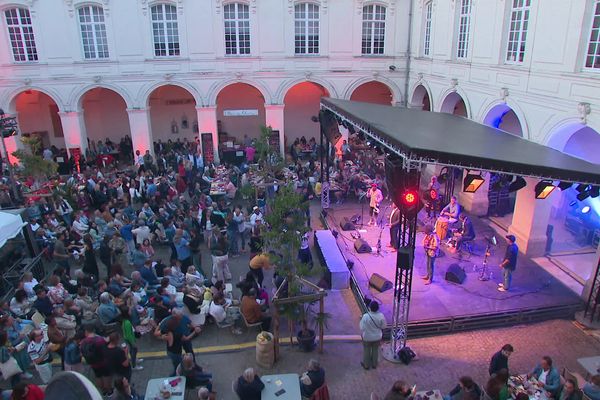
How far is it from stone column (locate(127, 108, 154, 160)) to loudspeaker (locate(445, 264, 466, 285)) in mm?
16386

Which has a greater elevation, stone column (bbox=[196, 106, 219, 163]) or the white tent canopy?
Result: stone column (bbox=[196, 106, 219, 163])

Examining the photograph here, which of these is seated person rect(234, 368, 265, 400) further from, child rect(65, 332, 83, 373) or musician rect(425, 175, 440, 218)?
musician rect(425, 175, 440, 218)

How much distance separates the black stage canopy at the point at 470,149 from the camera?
A: 8.13 m

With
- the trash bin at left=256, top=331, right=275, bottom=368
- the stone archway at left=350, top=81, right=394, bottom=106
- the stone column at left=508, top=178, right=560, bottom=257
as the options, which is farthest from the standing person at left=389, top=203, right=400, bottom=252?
the stone archway at left=350, top=81, right=394, bottom=106

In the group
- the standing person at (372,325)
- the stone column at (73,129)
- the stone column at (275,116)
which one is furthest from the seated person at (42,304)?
the stone column at (275,116)

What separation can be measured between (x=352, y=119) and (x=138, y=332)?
7.32m

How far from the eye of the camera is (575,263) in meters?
12.9

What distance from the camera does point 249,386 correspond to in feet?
23.6

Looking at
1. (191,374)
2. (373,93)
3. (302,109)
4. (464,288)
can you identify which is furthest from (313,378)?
(373,93)

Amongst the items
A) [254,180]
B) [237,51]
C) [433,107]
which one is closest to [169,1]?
[237,51]

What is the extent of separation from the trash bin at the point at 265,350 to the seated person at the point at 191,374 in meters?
1.15

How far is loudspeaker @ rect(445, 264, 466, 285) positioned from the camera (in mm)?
11906

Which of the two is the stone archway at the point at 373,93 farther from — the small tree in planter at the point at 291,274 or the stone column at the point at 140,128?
the small tree in planter at the point at 291,274

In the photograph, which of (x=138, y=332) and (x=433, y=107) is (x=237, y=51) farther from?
(x=138, y=332)
